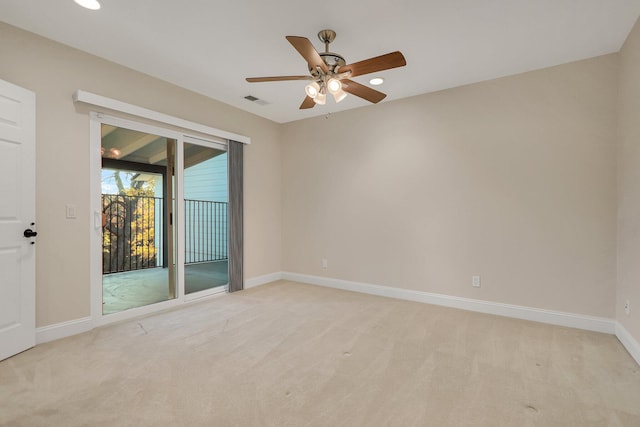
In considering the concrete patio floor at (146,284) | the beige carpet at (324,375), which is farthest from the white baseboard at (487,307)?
the concrete patio floor at (146,284)

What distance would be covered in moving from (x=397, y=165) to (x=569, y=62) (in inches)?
79.4

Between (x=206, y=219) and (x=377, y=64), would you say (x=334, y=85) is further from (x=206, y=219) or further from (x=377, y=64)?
(x=206, y=219)

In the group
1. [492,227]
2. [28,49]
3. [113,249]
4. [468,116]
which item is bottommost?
[113,249]

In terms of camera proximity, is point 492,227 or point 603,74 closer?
point 603,74

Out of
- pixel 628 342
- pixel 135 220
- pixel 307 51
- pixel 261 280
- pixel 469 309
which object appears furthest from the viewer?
pixel 135 220

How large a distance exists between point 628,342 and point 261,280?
4.26 meters

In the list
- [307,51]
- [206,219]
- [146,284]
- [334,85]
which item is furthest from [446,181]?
[206,219]

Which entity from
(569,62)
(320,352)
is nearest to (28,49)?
(320,352)

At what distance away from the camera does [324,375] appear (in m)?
2.14

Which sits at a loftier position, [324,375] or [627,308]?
[627,308]

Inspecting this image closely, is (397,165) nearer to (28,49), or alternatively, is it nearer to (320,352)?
(320,352)

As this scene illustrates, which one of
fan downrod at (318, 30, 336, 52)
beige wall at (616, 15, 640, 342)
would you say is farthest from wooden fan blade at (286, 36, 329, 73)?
beige wall at (616, 15, 640, 342)

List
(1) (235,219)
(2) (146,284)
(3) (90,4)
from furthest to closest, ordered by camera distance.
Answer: (2) (146,284) → (1) (235,219) → (3) (90,4)

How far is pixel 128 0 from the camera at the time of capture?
2201 millimetres
